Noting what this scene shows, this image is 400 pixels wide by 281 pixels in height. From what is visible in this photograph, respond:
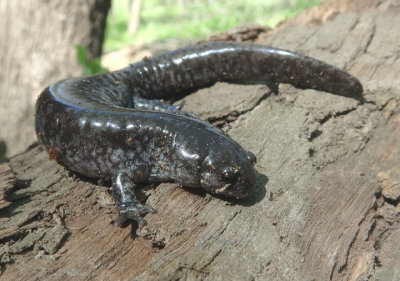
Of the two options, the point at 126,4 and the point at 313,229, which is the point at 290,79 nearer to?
the point at 313,229

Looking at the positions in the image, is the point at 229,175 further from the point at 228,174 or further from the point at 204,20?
the point at 204,20

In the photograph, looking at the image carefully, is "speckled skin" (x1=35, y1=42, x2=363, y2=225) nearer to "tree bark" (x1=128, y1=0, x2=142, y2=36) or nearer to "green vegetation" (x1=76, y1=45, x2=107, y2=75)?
"green vegetation" (x1=76, y1=45, x2=107, y2=75)

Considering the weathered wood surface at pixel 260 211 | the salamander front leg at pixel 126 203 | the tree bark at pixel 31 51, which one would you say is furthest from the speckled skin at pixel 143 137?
the tree bark at pixel 31 51

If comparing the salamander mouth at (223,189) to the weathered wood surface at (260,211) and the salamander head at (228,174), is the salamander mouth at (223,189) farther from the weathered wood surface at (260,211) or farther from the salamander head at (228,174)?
Result: the weathered wood surface at (260,211)

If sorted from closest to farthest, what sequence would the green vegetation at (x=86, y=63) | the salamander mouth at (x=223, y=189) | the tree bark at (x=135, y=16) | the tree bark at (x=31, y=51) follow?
the salamander mouth at (x=223, y=189), the green vegetation at (x=86, y=63), the tree bark at (x=31, y=51), the tree bark at (x=135, y=16)

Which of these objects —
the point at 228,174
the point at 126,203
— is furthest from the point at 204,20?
the point at 126,203
